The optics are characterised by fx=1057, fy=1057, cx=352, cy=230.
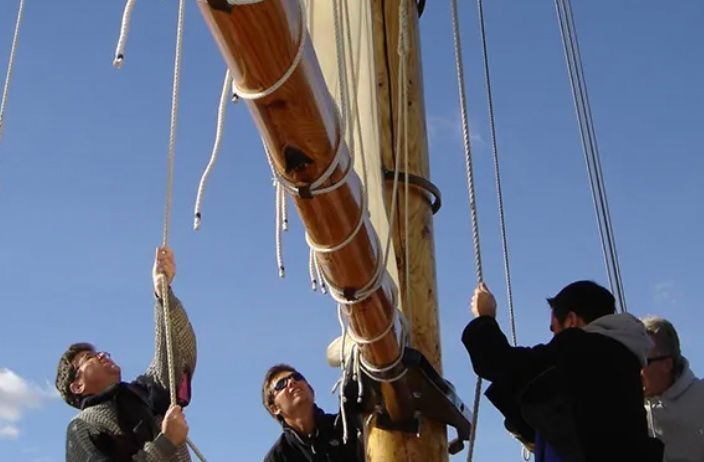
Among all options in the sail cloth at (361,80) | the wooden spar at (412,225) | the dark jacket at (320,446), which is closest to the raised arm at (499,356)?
the sail cloth at (361,80)

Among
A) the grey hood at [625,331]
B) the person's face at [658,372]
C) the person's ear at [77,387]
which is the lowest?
the grey hood at [625,331]

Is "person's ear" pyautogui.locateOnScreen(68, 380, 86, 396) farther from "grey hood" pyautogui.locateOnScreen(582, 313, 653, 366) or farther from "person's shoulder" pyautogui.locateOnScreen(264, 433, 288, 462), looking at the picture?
"grey hood" pyautogui.locateOnScreen(582, 313, 653, 366)

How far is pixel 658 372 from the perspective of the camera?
372cm

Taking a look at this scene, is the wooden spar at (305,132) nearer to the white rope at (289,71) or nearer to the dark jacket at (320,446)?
the white rope at (289,71)

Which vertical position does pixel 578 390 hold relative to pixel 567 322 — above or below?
below

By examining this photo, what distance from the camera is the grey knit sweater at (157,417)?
3.14 meters

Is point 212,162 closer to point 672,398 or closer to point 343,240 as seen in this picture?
point 343,240

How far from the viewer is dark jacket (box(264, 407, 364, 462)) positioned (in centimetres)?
414

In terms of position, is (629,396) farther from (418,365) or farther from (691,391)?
(418,365)

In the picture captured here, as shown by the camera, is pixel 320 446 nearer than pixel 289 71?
No

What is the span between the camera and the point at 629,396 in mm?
2975

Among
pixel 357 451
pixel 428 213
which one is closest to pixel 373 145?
pixel 428 213

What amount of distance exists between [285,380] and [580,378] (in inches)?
63.2

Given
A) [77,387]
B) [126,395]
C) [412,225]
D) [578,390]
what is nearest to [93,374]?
[77,387]
